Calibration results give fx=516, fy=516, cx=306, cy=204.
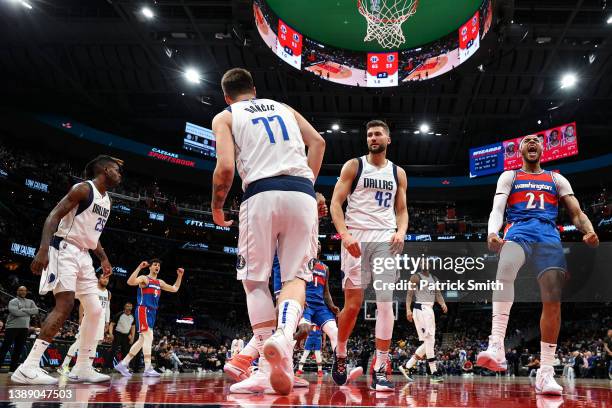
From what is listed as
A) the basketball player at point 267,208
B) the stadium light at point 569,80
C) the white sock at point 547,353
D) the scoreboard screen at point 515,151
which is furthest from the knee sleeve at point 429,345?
the scoreboard screen at point 515,151

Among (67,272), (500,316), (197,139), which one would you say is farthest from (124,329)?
(197,139)

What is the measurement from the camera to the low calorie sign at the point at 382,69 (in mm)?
16109

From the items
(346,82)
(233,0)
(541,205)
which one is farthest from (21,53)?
(541,205)

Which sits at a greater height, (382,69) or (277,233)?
(382,69)

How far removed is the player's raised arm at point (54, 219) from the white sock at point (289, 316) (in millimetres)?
2475

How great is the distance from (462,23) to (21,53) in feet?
60.3

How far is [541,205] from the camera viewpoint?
4.97 metres

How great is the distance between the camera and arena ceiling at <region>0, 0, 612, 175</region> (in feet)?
57.9

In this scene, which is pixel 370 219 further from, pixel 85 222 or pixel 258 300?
pixel 85 222

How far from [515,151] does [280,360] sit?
2747cm

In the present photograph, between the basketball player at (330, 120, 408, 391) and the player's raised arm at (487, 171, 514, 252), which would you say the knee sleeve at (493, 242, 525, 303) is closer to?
the player's raised arm at (487, 171, 514, 252)

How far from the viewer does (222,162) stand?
3.32 m

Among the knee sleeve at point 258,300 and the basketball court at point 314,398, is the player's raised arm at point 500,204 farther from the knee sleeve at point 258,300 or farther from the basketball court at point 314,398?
the knee sleeve at point 258,300

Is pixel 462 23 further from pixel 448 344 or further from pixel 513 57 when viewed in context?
pixel 448 344
